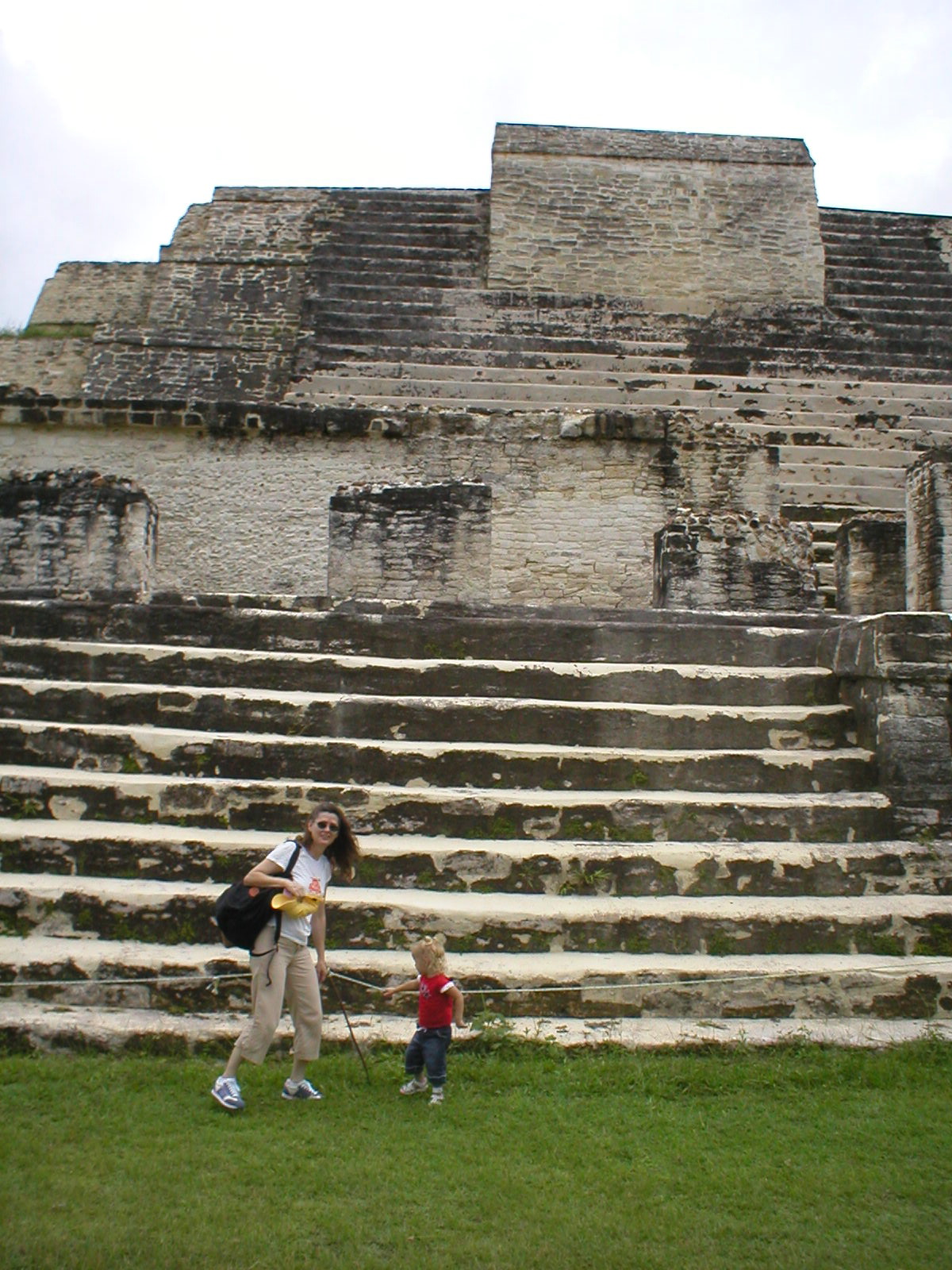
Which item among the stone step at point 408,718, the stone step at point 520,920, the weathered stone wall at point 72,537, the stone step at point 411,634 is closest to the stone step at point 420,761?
the stone step at point 408,718

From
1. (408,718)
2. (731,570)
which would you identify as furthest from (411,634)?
(731,570)

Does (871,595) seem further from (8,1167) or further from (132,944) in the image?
(8,1167)

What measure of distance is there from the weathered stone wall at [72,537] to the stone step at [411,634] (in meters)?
1.96

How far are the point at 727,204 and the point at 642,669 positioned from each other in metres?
15.2

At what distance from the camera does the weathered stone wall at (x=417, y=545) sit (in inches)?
318

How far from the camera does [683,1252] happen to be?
8.70 feet

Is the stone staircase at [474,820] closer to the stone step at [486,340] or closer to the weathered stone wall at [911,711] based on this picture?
the weathered stone wall at [911,711]

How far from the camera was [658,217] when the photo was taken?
58.2ft

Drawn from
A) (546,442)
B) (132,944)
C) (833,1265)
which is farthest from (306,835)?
(546,442)

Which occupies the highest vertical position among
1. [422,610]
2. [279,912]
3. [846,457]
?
[846,457]

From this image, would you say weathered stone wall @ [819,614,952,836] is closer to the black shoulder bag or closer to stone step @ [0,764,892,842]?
stone step @ [0,764,892,842]

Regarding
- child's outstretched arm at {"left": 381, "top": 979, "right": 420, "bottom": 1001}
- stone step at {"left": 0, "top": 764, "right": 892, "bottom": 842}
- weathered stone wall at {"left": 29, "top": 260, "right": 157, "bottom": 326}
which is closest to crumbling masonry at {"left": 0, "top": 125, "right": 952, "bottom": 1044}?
stone step at {"left": 0, "top": 764, "right": 892, "bottom": 842}

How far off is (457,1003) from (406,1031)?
0.43m

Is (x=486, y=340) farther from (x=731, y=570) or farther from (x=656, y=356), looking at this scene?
(x=731, y=570)
